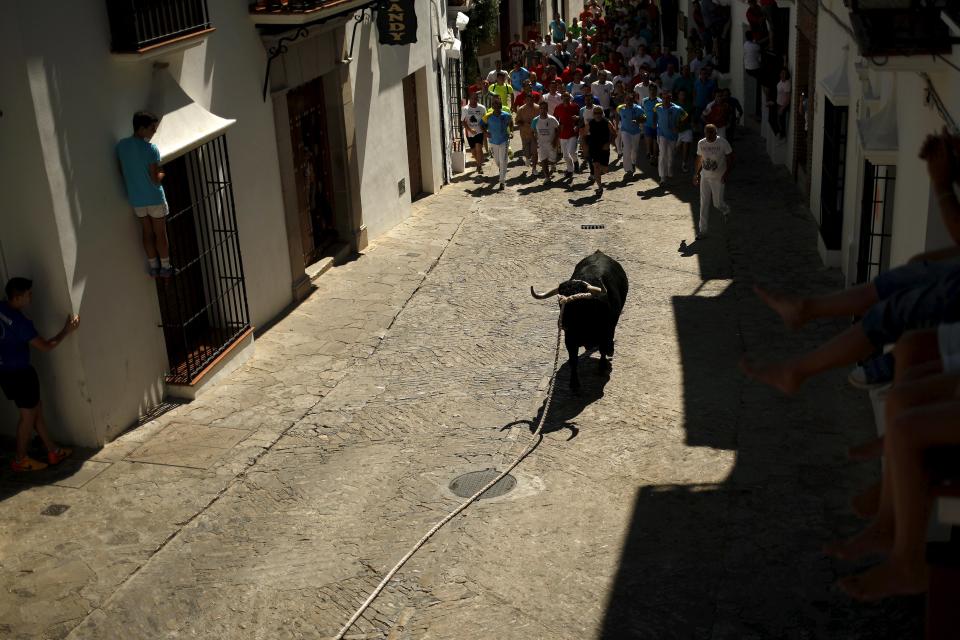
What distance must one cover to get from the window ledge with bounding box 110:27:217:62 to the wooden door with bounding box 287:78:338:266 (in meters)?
3.48

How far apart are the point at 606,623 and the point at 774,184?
13.2 meters

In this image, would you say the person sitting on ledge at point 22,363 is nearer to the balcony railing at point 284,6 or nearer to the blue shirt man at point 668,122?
the balcony railing at point 284,6

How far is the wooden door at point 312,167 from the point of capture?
1598cm

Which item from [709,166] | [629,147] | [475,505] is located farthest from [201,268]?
[629,147]

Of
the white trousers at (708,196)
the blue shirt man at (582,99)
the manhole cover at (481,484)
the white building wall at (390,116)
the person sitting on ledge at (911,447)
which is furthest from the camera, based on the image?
the blue shirt man at (582,99)

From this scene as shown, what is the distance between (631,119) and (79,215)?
40.5 ft

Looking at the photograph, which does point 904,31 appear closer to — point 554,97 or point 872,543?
point 872,543

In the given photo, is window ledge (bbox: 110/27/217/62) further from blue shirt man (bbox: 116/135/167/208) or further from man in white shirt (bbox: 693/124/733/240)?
man in white shirt (bbox: 693/124/733/240)

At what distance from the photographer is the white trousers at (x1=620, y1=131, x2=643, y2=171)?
21109 mm

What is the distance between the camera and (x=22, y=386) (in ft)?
34.1

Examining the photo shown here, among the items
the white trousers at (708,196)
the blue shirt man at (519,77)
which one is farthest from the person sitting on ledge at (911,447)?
the blue shirt man at (519,77)

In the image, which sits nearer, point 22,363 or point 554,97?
point 22,363

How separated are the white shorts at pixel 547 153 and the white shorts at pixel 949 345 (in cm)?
1703

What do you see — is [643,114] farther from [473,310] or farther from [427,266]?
[473,310]
